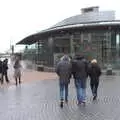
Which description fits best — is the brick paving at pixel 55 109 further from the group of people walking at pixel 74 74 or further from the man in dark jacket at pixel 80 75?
the man in dark jacket at pixel 80 75

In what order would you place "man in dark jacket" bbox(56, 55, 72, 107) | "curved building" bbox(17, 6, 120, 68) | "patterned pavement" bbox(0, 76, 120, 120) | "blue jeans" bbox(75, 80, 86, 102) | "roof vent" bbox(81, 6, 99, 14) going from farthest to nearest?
"roof vent" bbox(81, 6, 99, 14) → "curved building" bbox(17, 6, 120, 68) → "blue jeans" bbox(75, 80, 86, 102) → "man in dark jacket" bbox(56, 55, 72, 107) → "patterned pavement" bbox(0, 76, 120, 120)

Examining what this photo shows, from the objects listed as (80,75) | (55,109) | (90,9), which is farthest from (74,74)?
(90,9)

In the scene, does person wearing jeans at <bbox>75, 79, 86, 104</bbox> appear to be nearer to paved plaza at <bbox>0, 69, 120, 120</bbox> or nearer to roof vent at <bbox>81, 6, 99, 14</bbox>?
paved plaza at <bbox>0, 69, 120, 120</bbox>

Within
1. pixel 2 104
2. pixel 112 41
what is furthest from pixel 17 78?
pixel 112 41

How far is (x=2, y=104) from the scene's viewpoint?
1480 cm

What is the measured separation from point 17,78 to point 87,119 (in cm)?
1563

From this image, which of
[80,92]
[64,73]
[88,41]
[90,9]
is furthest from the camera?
[90,9]

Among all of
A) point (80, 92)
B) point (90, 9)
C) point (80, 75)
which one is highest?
point (90, 9)

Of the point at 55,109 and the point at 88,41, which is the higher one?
the point at 88,41

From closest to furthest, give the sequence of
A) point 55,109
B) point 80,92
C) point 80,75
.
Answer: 1. point 55,109
2. point 80,92
3. point 80,75

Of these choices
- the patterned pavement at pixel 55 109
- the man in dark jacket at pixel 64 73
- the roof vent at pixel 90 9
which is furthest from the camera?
the roof vent at pixel 90 9

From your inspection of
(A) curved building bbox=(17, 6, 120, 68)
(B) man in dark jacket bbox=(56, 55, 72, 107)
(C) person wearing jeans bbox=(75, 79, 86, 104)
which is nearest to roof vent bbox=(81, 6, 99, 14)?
(A) curved building bbox=(17, 6, 120, 68)

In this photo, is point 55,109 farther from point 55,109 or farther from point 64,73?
point 64,73

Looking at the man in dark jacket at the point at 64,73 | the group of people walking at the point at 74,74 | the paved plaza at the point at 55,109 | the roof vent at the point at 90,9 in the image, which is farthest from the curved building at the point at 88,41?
the man in dark jacket at the point at 64,73
